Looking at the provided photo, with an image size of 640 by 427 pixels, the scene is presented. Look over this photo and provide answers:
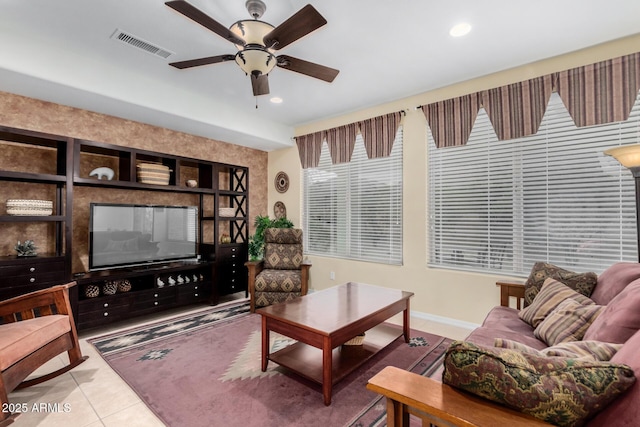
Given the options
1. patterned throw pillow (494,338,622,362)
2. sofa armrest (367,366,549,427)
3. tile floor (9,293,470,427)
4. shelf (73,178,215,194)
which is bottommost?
tile floor (9,293,470,427)

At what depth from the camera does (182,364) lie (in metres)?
2.51

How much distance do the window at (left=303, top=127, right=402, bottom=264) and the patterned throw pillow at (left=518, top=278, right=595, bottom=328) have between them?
1848 millimetres

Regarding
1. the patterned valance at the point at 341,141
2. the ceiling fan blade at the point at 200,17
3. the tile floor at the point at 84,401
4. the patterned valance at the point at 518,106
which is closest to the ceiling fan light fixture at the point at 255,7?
the ceiling fan blade at the point at 200,17

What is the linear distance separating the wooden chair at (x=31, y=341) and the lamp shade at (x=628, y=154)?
3996mm

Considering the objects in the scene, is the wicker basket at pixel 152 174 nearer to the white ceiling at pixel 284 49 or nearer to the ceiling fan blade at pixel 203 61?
the white ceiling at pixel 284 49

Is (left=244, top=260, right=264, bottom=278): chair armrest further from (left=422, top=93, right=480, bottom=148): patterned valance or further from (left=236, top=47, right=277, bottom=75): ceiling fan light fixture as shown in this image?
(left=422, top=93, right=480, bottom=148): patterned valance

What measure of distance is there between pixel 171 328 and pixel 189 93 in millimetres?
2807

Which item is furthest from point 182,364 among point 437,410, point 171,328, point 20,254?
point 437,410

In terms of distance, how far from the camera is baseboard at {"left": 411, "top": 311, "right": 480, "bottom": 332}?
3.35m

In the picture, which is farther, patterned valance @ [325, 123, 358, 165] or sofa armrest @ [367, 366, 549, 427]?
patterned valance @ [325, 123, 358, 165]

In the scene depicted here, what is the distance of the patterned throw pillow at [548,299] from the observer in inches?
78.7

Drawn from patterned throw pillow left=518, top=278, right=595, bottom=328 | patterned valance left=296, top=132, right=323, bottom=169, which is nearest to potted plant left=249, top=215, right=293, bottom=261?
patterned valance left=296, top=132, right=323, bottom=169

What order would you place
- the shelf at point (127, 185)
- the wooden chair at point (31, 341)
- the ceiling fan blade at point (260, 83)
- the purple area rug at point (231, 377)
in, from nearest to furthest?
the wooden chair at point (31, 341) → the purple area rug at point (231, 377) → the ceiling fan blade at point (260, 83) → the shelf at point (127, 185)

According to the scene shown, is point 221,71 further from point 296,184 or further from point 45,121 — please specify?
point 296,184
